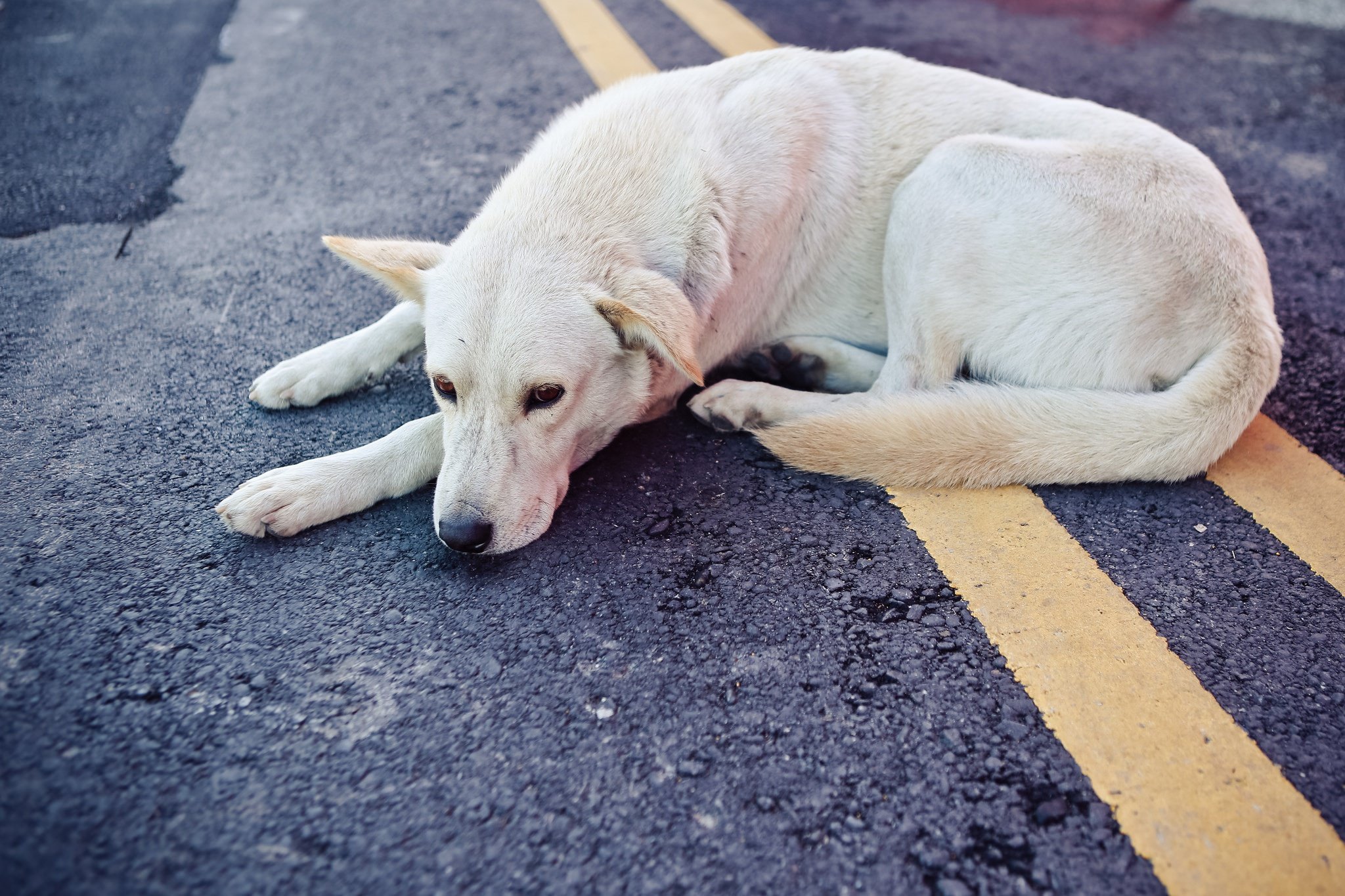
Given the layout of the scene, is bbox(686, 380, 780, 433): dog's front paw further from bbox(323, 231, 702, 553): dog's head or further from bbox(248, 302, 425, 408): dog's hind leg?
bbox(248, 302, 425, 408): dog's hind leg

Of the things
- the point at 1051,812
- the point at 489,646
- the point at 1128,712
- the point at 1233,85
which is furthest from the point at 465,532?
the point at 1233,85

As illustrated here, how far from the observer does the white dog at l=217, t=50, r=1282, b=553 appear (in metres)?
1.88

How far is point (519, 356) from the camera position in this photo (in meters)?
1.81

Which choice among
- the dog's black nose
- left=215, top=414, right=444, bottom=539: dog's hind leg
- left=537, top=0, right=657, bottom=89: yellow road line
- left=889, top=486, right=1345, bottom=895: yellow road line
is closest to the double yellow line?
left=889, top=486, right=1345, bottom=895: yellow road line

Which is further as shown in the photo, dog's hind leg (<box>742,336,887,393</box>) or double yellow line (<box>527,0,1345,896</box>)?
dog's hind leg (<box>742,336,887,393</box>)

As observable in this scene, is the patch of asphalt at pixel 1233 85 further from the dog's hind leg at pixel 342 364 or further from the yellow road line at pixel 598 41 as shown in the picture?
the dog's hind leg at pixel 342 364

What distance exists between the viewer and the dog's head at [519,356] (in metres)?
1.81

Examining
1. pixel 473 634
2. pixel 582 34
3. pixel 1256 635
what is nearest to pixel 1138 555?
pixel 1256 635

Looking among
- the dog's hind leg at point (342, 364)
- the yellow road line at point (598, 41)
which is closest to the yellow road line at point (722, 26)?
the yellow road line at point (598, 41)

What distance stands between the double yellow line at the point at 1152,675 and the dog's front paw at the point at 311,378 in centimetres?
149

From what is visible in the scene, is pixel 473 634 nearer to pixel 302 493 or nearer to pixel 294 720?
pixel 294 720

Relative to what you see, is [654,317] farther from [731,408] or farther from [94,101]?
[94,101]

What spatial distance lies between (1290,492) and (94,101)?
4779 millimetres

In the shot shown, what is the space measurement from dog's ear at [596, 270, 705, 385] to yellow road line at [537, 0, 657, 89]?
2385mm
